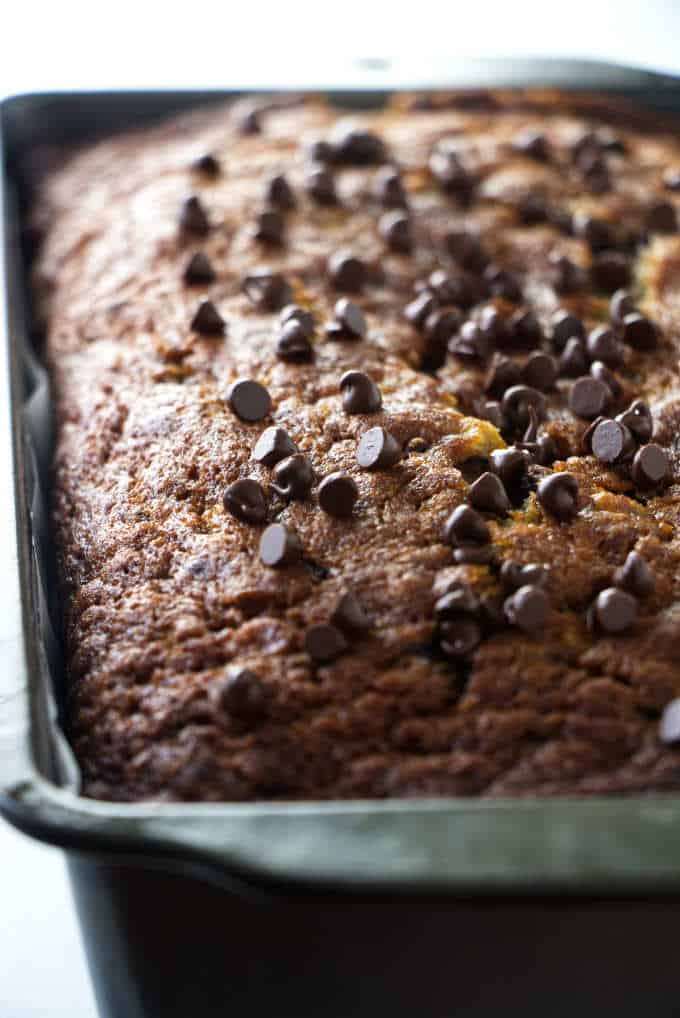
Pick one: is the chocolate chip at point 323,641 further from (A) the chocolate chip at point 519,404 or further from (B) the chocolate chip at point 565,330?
(B) the chocolate chip at point 565,330

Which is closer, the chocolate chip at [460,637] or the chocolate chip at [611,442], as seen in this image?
the chocolate chip at [460,637]

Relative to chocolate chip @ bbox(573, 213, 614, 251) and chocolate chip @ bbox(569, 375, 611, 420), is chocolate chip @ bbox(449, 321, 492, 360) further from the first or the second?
chocolate chip @ bbox(573, 213, 614, 251)

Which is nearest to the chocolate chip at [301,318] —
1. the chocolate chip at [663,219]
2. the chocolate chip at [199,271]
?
the chocolate chip at [199,271]

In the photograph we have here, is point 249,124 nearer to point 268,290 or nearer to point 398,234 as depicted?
point 398,234

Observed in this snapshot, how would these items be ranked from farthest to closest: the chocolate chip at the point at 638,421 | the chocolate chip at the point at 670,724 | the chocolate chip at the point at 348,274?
the chocolate chip at the point at 348,274 < the chocolate chip at the point at 638,421 < the chocolate chip at the point at 670,724

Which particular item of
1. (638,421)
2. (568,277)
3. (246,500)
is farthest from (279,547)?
(568,277)

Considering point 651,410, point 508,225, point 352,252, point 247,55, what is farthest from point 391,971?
point 247,55
